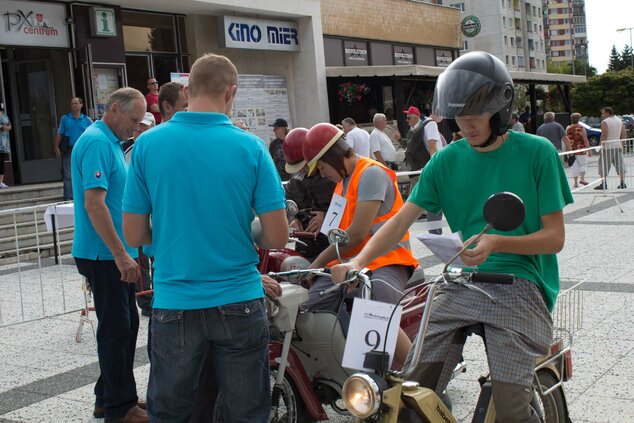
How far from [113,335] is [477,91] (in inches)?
102

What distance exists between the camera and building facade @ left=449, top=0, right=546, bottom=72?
89562 millimetres

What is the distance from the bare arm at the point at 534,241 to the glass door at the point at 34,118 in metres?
14.8

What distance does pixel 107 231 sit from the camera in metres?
4.48

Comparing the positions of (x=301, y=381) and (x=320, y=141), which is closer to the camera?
(x=301, y=381)

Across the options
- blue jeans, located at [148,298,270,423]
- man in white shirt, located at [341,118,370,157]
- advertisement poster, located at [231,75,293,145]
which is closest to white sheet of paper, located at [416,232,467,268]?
blue jeans, located at [148,298,270,423]

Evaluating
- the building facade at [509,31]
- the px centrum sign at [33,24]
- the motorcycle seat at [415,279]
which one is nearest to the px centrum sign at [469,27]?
the px centrum sign at [33,24]

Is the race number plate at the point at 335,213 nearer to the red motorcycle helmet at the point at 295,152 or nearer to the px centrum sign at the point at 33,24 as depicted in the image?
the red motorcycle helmet at the point at 295,152

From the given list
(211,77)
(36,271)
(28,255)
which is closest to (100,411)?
(211,77)

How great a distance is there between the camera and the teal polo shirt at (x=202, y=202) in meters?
2.99

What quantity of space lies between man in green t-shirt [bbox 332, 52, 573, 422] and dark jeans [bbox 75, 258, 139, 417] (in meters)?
1.96

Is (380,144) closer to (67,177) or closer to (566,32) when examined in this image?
(67,177)

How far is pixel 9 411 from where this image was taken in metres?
5.16

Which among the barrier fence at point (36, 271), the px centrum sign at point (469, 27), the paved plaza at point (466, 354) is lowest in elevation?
the paved plaza at point (466, 354)

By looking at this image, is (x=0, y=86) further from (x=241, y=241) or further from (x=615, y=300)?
(x=241, y=241)
